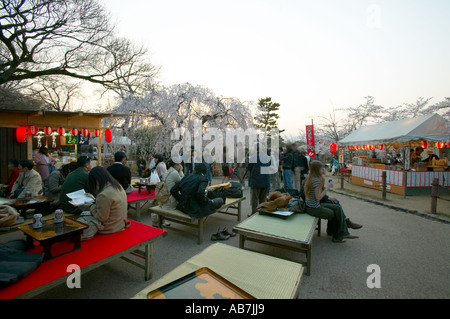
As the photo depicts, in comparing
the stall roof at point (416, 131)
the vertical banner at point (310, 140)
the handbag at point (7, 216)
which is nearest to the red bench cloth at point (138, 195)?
the handbag at point (7, 216)

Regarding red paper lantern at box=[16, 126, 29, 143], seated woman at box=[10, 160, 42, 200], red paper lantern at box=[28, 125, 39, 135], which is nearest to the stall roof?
seated woman at box=[10, 160, 42, 200]

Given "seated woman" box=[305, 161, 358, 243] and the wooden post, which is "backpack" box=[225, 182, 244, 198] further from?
the wooden post

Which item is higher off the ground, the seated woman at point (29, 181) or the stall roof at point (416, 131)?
the stall roof at point (416, 131)

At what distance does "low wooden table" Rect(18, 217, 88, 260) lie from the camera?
7.50 feet

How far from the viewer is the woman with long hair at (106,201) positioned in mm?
2787

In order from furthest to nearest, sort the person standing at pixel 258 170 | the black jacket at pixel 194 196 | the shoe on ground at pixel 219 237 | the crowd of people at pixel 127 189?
→ the person standing at pixel 258 170
the shoe on ground at pixel 219 237
the black jacket at pixel 194 196
the crowd of people at pixel 127 189

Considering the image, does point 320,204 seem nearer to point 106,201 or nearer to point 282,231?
point 282,231

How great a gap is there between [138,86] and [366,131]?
12.8 metres

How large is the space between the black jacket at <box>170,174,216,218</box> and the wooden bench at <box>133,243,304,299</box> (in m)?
1.32

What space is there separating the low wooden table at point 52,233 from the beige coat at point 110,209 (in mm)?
239

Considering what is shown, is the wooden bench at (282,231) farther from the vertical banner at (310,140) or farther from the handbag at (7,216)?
the vertical banner at (310,140)
